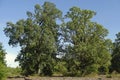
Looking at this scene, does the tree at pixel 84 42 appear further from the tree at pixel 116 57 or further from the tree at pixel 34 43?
the tree at pixel 116 57

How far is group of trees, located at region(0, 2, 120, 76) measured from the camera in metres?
55.7

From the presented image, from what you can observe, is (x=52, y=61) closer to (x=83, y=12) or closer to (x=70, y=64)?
(x=70, y=64)

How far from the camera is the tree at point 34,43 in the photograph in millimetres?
55500

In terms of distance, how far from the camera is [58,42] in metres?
58.6

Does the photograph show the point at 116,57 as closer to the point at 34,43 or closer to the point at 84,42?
the point at 84,42

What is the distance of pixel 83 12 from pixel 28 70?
13.4m

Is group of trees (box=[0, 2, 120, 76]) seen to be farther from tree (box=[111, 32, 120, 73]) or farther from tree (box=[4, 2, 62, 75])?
tree (box=[111, 32, 120, 73])

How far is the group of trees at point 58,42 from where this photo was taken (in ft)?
183

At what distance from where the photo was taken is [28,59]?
183 feet

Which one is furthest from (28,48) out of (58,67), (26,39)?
(58,67)

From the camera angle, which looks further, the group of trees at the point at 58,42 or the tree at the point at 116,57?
the tree at the point at 116,57

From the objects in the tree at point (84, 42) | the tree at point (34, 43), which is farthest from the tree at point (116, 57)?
the tree at point (34, 43)

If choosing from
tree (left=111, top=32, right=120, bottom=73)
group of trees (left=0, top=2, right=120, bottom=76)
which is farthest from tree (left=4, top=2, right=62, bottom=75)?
tree (left=111, top=32, right=120, bottom=73)

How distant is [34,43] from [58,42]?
17.3 feet
